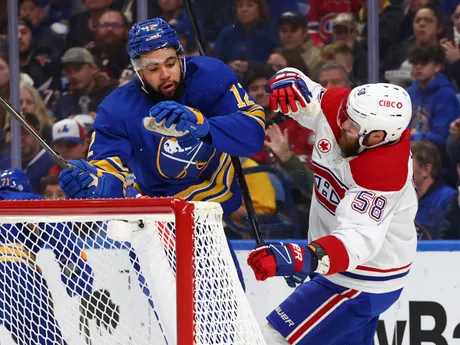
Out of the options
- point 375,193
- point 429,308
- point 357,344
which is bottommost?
point 429,308

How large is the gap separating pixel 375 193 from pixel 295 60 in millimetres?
1691

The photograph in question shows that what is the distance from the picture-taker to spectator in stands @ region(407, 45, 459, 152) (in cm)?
386

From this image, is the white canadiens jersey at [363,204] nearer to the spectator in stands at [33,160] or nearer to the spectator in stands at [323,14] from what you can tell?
the spectator in stands at [323,14]

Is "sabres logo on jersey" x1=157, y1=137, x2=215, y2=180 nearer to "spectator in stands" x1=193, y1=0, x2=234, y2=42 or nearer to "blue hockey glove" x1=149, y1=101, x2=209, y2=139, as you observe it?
"blue hockey glove" x1=149, y1=101, x2=209, y2=139

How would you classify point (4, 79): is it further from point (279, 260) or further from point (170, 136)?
point (279, 260)

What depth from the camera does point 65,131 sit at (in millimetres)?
4438

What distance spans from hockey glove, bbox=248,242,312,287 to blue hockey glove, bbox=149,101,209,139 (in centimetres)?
41

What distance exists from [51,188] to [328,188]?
6.24 ft

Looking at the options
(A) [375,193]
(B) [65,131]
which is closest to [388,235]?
(A) [375,193]

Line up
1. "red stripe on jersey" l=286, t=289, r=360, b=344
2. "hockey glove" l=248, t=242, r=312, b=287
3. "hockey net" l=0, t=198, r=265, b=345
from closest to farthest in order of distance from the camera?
"hockey net" l=0, t=198, r=265, b=345 < "hockey glove" l=248, t=242, r=312, b=287 < "red stripe on jersey" l=286, t=289, r=360, b=344

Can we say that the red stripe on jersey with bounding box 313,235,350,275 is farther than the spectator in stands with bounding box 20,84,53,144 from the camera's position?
No

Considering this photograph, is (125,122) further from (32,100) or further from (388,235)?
(32,100)

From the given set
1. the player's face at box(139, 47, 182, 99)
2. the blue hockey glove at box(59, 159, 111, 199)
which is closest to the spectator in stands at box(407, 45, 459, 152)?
the player's face at box(139, 47, 182, 99)

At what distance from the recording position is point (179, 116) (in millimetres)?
2574
